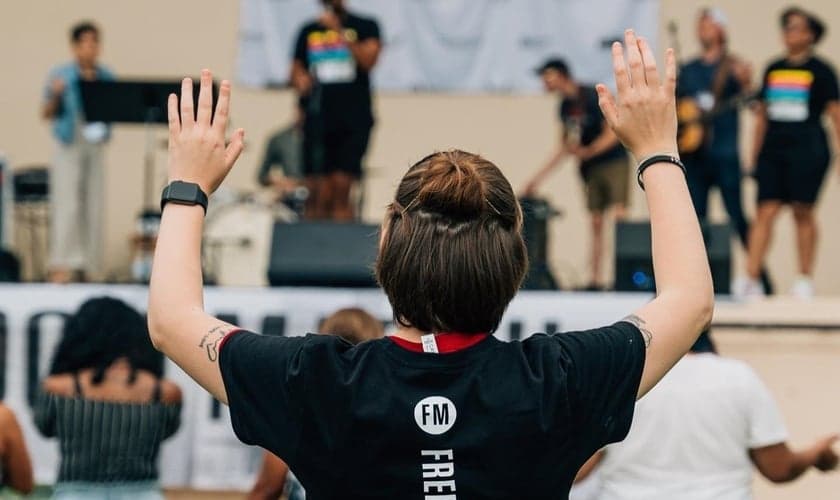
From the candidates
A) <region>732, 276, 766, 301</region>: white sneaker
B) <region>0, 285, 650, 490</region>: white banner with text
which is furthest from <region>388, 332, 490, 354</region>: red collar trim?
<region>732, 276, 766, 301</region>: white sneaker

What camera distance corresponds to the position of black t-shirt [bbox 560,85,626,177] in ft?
34.1

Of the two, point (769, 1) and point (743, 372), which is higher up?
point (769, 1)

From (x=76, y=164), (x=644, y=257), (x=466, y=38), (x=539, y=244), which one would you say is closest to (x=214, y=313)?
(x=644, y=257)

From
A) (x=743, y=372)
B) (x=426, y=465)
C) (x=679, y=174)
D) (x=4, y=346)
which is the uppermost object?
(x=679, y=174)

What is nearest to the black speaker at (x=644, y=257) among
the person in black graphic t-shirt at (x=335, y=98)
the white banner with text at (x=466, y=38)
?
the person in black graphic t-shirt at (x=335, y=98)

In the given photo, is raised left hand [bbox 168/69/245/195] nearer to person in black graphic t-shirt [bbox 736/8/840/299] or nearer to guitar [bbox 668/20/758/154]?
person in black graphic t-shirt [bbox 736/8/840/299]

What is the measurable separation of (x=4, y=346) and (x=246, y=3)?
5956mm

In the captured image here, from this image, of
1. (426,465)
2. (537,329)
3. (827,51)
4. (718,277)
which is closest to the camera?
(426,465)

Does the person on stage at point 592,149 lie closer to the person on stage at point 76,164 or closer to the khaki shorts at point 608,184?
the khaki shorts at point 608,184

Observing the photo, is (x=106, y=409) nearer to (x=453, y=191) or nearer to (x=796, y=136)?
(x=453, y=191)

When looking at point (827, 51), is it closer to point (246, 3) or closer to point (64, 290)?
point (246, 3)

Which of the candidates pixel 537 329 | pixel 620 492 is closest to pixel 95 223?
pixel 537 329

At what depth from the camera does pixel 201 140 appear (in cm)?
228

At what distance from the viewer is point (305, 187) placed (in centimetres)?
1040
